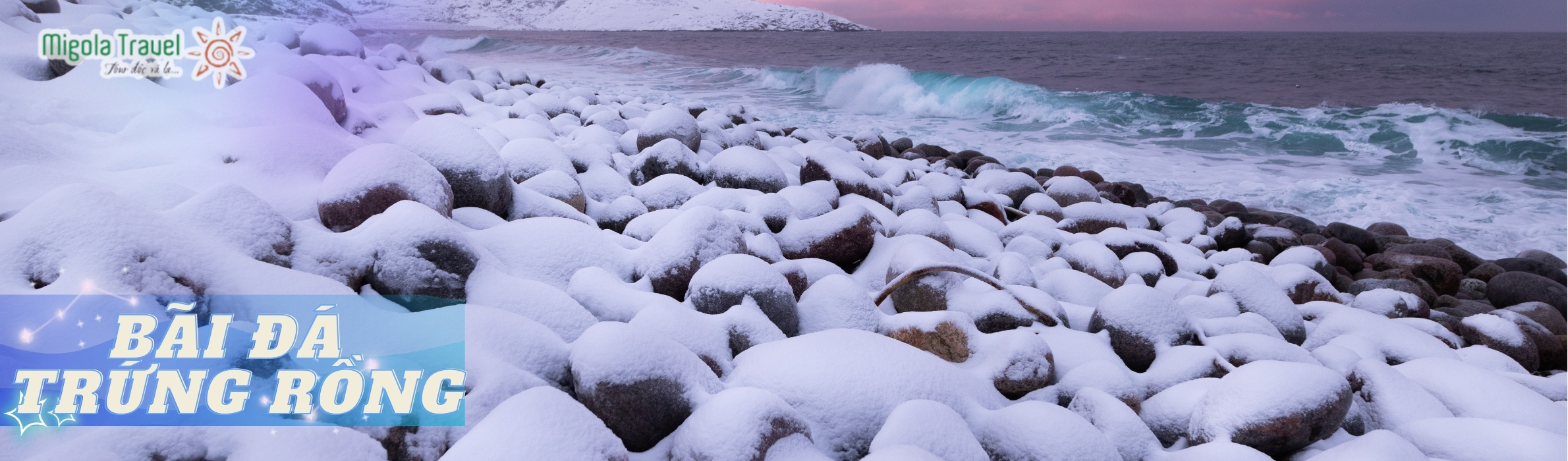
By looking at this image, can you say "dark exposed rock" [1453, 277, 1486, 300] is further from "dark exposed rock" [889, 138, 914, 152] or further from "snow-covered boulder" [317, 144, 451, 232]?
"snow-covered boulder" [317, 144, 451, 232]

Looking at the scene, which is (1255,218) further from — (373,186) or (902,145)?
(373,186)

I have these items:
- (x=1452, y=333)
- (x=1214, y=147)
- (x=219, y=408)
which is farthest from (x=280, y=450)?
(x=1214, y=147)

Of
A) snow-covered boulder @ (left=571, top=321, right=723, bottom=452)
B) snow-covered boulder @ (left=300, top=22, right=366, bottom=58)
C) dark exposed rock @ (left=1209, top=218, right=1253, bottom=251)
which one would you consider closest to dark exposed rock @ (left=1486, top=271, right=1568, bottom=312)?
dark exposed rock @ (left=1209, top=218, right=1253, bottom=251)

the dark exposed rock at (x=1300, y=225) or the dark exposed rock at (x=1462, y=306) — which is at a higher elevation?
the dark exposed rock at (x=1300, y=225)

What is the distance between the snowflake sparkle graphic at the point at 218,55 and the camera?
253 cm

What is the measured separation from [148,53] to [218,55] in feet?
0.63

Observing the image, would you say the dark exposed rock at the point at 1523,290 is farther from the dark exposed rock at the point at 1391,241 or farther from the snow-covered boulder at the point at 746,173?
the snow-covered boulder at the point at 746,173

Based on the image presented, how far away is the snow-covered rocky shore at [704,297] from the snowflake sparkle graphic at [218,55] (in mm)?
79

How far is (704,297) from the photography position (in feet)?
5.69

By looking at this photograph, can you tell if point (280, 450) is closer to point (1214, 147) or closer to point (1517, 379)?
point (1517, 379)

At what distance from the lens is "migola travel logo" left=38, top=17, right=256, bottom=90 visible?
2.37 m

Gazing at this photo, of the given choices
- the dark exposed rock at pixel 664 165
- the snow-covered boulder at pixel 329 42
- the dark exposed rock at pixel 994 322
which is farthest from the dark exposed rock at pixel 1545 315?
the snow-covered boulder at pixel 329 42

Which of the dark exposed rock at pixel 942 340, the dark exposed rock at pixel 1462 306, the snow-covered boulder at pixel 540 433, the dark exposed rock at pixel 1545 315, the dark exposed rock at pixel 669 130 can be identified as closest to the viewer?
the snow-covered boulder at pixel 540 433

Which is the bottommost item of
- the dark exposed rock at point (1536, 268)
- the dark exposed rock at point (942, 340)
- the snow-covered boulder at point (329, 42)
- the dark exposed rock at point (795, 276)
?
the dark exposed rock at point (1536, 268)
